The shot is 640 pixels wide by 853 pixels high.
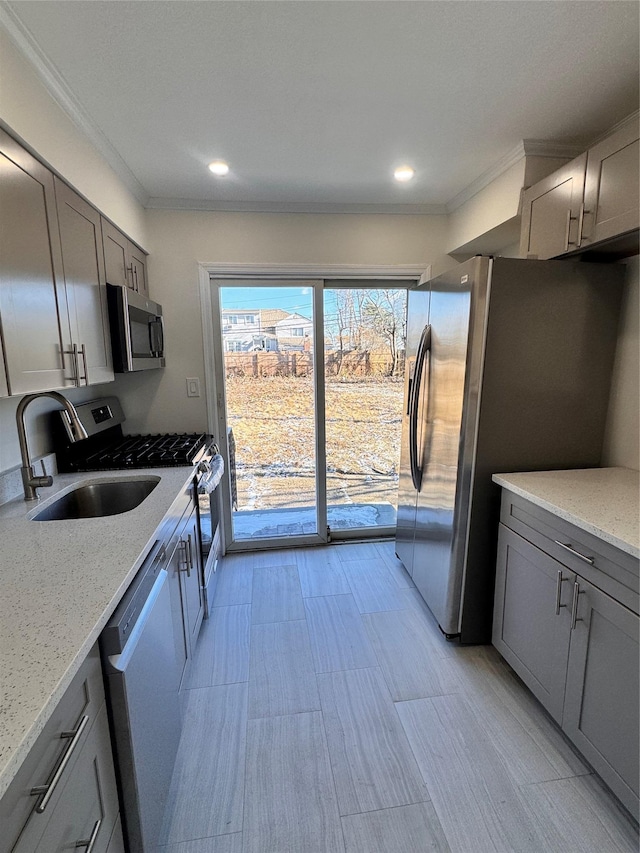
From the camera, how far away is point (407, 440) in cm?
255

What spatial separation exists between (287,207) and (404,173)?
2.72ft

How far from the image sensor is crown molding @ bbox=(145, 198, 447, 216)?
260 cm

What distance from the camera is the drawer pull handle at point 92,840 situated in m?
0.80

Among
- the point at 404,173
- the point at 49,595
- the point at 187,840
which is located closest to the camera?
the point at 49,595

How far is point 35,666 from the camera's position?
0.72 metres

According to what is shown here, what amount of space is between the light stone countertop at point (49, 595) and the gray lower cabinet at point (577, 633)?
4.89ft

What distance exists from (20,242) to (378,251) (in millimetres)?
2220

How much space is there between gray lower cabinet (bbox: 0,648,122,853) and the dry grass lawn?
217cm

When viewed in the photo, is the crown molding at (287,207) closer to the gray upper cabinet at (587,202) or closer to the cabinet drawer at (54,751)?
the gray upper cabinet at (587,202)

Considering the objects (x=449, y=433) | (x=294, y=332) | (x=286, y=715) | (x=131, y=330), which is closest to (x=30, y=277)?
(x=131, y=330)

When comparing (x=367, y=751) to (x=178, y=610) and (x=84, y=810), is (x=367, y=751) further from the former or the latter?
(x=84, y=810)

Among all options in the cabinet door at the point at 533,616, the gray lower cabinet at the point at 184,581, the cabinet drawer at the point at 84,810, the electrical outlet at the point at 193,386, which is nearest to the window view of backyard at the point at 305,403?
the electrical outlet at the point at 193,386

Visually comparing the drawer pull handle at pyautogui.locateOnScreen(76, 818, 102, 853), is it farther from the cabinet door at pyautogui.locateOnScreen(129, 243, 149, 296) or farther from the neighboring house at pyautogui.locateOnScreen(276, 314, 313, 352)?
the neighboring house at pyautogui.locateOnScreen(276, 314, 313, 352)

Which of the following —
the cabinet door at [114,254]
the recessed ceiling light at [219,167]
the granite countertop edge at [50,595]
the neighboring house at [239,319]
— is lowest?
the granite countertop edge at [50,595]
